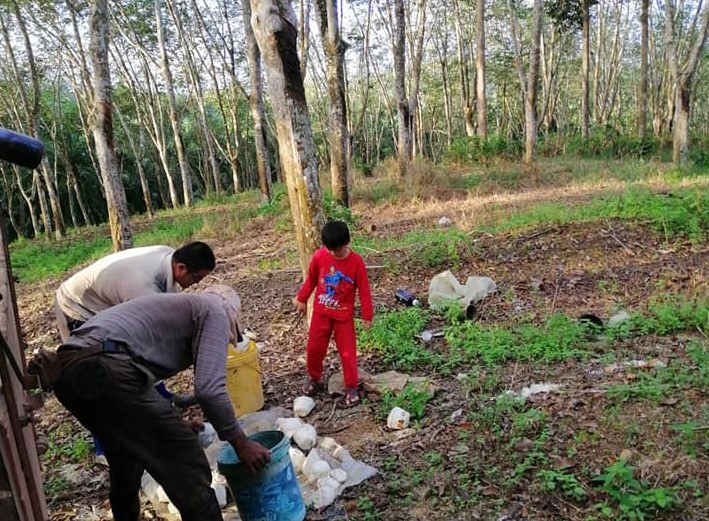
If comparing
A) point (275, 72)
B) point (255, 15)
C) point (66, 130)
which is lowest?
point (275, 72)

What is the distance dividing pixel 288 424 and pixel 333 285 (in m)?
1.12

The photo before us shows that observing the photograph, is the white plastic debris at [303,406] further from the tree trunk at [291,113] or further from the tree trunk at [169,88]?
the tree trunk at [169,88]

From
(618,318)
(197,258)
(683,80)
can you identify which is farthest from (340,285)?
(683,80)

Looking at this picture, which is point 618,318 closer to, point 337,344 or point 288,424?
point 337,344

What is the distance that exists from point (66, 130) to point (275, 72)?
2612 cm

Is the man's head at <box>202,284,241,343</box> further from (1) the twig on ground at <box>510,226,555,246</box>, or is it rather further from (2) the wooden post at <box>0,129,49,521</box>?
(1) the twig on ground at <box>510,226,555,246</box>

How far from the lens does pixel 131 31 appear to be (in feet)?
70.8

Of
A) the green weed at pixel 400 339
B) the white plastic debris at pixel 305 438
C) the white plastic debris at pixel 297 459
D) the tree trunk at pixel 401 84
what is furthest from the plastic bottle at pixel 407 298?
the tree trunk at pixel 401 84

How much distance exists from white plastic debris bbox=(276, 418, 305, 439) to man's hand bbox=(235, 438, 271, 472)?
3.96 feet

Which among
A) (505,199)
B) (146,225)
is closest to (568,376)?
(505,199)

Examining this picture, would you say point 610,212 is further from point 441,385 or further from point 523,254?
point 441,385

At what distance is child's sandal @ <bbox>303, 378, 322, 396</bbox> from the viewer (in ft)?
14.6

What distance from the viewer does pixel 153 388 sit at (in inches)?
95.3

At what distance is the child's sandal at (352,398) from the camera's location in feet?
13.8
